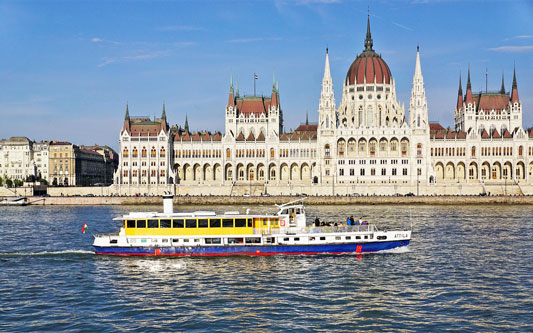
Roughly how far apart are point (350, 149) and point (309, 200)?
89.1ft

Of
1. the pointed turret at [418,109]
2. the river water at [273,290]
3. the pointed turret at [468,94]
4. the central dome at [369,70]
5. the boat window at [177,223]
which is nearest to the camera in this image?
the river water at [273,290]

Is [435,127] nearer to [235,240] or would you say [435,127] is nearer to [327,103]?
[327,103]

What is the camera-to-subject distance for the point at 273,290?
111 ft

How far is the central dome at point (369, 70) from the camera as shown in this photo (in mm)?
146000

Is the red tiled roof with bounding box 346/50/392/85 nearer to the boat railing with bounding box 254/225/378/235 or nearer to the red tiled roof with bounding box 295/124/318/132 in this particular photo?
the red tiled roof with bounding box 295/124/318/132

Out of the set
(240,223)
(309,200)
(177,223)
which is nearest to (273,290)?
(240,223)

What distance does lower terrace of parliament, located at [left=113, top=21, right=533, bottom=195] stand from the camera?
13288 centimetres

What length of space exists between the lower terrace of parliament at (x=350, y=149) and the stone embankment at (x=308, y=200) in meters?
11.5

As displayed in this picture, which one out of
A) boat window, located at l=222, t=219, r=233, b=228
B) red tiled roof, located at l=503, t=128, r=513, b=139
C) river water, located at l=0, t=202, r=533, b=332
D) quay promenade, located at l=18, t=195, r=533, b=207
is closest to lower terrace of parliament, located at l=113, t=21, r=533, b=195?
red tiled roof, located at l=503, t=128, r=513, b=139

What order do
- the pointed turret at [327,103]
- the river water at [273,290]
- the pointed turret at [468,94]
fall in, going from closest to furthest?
the river water at [273,290] < the pointed turret at [327,103] < the pointed turret at [468,94]

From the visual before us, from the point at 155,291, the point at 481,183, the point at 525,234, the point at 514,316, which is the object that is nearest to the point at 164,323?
the point at 155,291

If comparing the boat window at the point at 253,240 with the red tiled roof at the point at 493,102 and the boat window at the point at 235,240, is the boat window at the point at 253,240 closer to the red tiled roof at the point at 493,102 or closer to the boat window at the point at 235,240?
the boat window at the point at 235,240

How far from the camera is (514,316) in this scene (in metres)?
28.3

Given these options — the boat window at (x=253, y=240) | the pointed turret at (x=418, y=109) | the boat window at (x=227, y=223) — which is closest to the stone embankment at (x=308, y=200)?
the pointed turret at (x=418, y=109)
